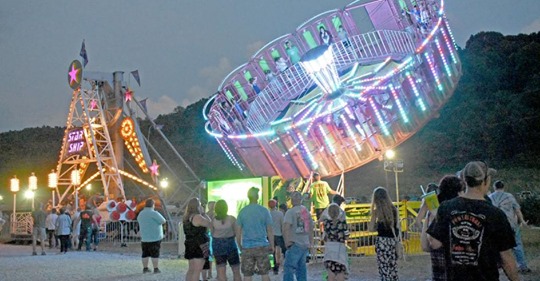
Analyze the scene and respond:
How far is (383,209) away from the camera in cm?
742

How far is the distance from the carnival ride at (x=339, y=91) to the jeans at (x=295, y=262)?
10656 millimetres

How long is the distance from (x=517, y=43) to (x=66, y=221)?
2291 inches

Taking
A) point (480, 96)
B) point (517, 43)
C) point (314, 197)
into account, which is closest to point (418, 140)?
point (480, 96)

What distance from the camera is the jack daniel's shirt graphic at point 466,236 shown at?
411 centimetres

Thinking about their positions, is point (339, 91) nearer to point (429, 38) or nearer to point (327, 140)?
point (327, 140)

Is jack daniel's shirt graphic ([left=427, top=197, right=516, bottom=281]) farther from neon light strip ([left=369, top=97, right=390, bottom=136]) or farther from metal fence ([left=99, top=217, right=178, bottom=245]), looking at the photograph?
metal fence ([left=99, top=217, right=178, bottom=245])

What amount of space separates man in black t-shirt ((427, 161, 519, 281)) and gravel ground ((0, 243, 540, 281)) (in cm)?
695

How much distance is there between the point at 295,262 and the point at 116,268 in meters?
7.44

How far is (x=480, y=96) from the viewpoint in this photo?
5494 centimetres

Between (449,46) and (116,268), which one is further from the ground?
(449,46)

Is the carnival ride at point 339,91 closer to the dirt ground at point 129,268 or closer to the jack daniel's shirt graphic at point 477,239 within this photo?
the dirt ground at point 129,268

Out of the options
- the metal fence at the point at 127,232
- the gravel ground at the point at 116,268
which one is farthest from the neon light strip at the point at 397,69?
the metal fence at the point at 127,232

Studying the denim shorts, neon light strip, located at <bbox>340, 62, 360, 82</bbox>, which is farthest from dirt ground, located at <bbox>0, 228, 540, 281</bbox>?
neon light strip, located at <bbox>340, 62, 360, 82</bbox>

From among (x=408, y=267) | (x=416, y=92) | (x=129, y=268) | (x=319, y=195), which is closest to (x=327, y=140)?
(x=416, y=92)
